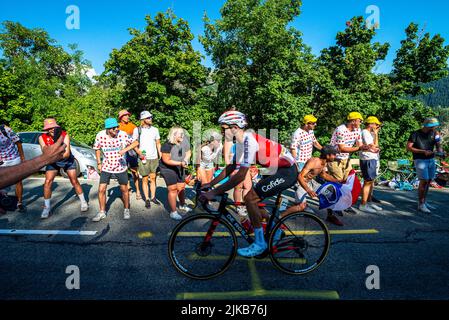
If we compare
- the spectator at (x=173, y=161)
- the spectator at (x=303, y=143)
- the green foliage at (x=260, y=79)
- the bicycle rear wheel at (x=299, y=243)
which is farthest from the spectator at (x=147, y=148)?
the green foliage at (x=260, y=79)

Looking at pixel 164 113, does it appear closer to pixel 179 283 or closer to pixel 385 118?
pixel 385 118

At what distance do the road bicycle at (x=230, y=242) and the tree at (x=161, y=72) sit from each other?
700 inches

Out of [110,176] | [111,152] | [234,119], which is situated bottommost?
[110,176]

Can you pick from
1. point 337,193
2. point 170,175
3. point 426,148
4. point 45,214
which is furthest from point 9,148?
point 426,148

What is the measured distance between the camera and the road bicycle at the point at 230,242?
313 centimetres

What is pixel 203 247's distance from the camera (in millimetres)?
3260

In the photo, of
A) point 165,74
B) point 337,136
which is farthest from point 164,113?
point 337,136

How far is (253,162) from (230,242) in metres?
0.98

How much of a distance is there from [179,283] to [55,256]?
5.92 feet

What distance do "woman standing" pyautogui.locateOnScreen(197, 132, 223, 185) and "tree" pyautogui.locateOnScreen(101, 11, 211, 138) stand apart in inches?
576

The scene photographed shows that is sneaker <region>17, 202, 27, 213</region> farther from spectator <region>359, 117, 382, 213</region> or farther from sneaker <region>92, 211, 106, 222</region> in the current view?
spectator <region>359, 117, 382, 213</region>

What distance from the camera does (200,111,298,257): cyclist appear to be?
9.87 feet

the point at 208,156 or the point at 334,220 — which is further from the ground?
the point at 208,156

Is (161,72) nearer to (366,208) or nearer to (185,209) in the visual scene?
(185,209)
